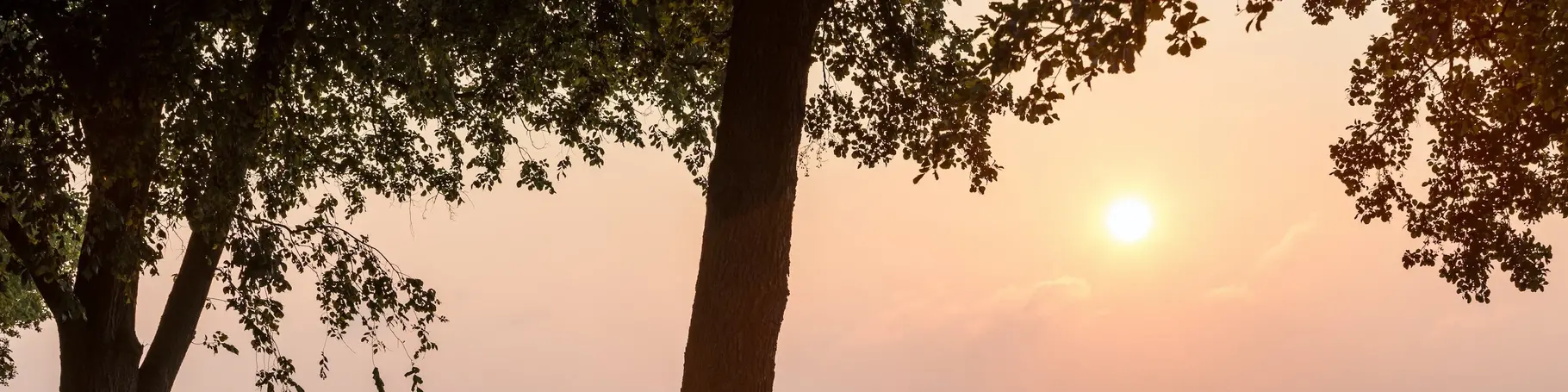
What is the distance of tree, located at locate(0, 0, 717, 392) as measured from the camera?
27.8ft

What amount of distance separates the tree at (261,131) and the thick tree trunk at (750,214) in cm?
342

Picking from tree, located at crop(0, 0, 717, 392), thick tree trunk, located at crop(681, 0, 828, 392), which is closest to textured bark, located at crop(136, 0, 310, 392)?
tree, located at crop(0, 0, 717, 392)

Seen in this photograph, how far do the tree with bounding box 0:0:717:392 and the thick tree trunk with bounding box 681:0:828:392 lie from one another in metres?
3.42

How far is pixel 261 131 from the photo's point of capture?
9.93m

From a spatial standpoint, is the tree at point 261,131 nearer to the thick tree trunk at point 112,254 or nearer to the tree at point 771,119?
the thick tree trunk at point 112,254

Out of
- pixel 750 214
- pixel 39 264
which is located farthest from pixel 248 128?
pixel 750 214

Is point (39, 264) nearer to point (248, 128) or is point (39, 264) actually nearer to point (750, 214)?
point (248, 128)

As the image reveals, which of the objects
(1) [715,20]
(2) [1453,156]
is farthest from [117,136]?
(2) [1453,156]

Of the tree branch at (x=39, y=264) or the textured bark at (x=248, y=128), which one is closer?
the tree branch at (x=39, y=264)

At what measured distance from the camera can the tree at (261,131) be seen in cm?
846

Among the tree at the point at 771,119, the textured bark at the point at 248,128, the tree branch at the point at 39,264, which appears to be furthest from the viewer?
the textured bark at the point at 248,128

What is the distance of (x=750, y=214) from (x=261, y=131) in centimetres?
443

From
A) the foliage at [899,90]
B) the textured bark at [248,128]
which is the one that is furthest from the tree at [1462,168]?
the textured bark at [248,128]

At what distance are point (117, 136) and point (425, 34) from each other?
364 cm
